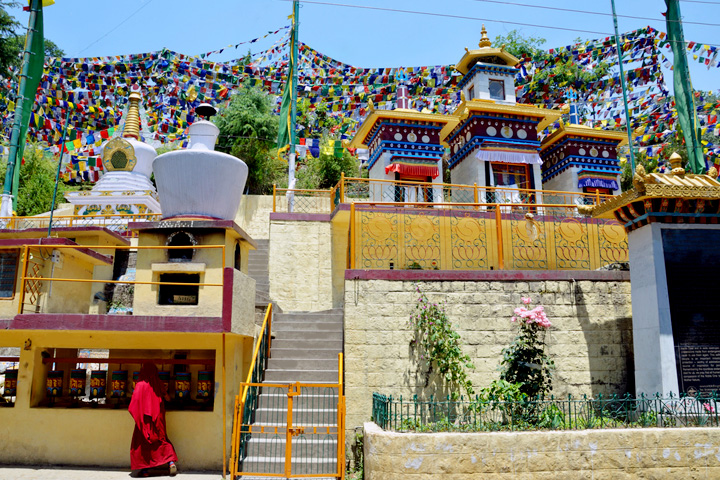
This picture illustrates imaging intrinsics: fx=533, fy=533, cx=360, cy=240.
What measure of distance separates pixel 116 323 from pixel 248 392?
2.53 m

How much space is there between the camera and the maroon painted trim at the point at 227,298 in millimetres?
9102

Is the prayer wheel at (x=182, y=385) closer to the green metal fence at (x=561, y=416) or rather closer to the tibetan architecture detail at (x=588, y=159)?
the green metal fence at (x=561, y=416)

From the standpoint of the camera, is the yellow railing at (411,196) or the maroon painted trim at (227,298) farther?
the yellow railing at (411,196)

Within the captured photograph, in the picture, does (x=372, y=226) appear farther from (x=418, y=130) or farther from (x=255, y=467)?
(x=418, y=130)

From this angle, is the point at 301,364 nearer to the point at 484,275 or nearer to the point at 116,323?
the point at 116,323

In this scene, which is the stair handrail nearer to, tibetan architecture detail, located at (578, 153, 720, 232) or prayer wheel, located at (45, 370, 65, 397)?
prayer wheel, located at (45, 370, 65, 397)

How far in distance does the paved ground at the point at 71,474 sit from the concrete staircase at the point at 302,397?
3.08 feet

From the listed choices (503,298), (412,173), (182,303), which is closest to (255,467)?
(182,303)

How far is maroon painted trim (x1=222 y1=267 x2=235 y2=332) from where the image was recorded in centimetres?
910

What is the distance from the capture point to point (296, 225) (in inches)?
637

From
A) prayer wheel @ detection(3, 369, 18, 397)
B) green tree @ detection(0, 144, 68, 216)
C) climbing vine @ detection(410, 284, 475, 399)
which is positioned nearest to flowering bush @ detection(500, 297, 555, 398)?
climbing vine @ detection(410, 284, 475, 399)

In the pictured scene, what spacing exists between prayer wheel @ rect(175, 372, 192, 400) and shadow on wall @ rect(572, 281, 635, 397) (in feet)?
23.5

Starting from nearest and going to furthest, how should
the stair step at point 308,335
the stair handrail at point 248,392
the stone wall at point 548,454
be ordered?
the stone wall at point 548,454 < the stair handrail at point 248,392 < the stair step at point 308,335

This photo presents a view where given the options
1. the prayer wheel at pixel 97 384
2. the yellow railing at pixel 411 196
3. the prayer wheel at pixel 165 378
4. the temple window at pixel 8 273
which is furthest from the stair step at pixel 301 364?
the yellow railing at pixel 411 196
